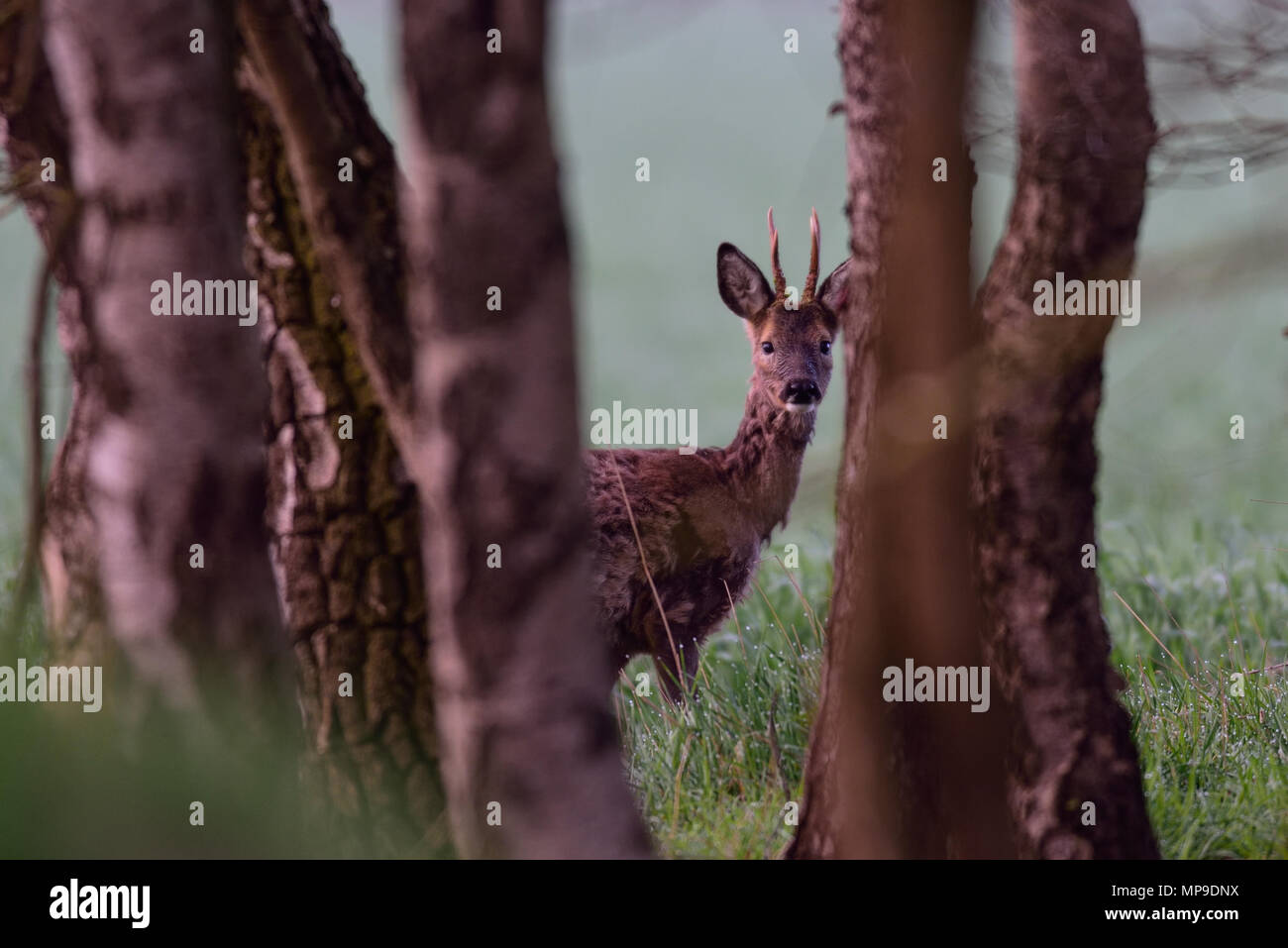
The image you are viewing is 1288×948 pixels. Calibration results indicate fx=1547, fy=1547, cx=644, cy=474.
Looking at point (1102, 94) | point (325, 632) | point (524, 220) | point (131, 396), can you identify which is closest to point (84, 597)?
point (325, 632)

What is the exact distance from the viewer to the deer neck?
6582 mm

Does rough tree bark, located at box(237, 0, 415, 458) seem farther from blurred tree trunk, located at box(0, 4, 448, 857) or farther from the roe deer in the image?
the roe deer

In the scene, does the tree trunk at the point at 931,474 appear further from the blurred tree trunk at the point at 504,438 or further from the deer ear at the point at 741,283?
the deer ear at the point at 741,283

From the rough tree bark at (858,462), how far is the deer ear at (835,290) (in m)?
2.88

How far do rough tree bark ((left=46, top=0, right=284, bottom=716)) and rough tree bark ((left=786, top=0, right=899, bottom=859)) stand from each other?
134 centimetres

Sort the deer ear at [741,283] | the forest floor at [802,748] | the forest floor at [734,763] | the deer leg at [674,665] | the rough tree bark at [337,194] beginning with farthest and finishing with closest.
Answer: the deer ear at [741,283], the deer leg at [674,665], the forest floor at [802,748], the rough tree bark at [337,194], the forest floor at [734,763]

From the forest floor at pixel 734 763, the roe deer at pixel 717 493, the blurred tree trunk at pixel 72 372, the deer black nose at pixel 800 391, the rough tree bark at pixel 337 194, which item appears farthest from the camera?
the deer black nose at pixel 800 391

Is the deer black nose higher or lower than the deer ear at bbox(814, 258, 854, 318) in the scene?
lower

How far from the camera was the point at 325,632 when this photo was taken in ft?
13.5

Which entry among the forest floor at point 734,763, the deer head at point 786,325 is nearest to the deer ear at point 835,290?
the deer head at point 786,325

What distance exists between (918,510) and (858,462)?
0.20 m

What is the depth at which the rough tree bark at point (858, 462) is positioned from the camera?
363cm

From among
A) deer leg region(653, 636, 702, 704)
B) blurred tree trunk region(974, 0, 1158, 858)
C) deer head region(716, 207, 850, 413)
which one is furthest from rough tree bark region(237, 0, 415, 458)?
deer head region(716, 207, 850, 413)
